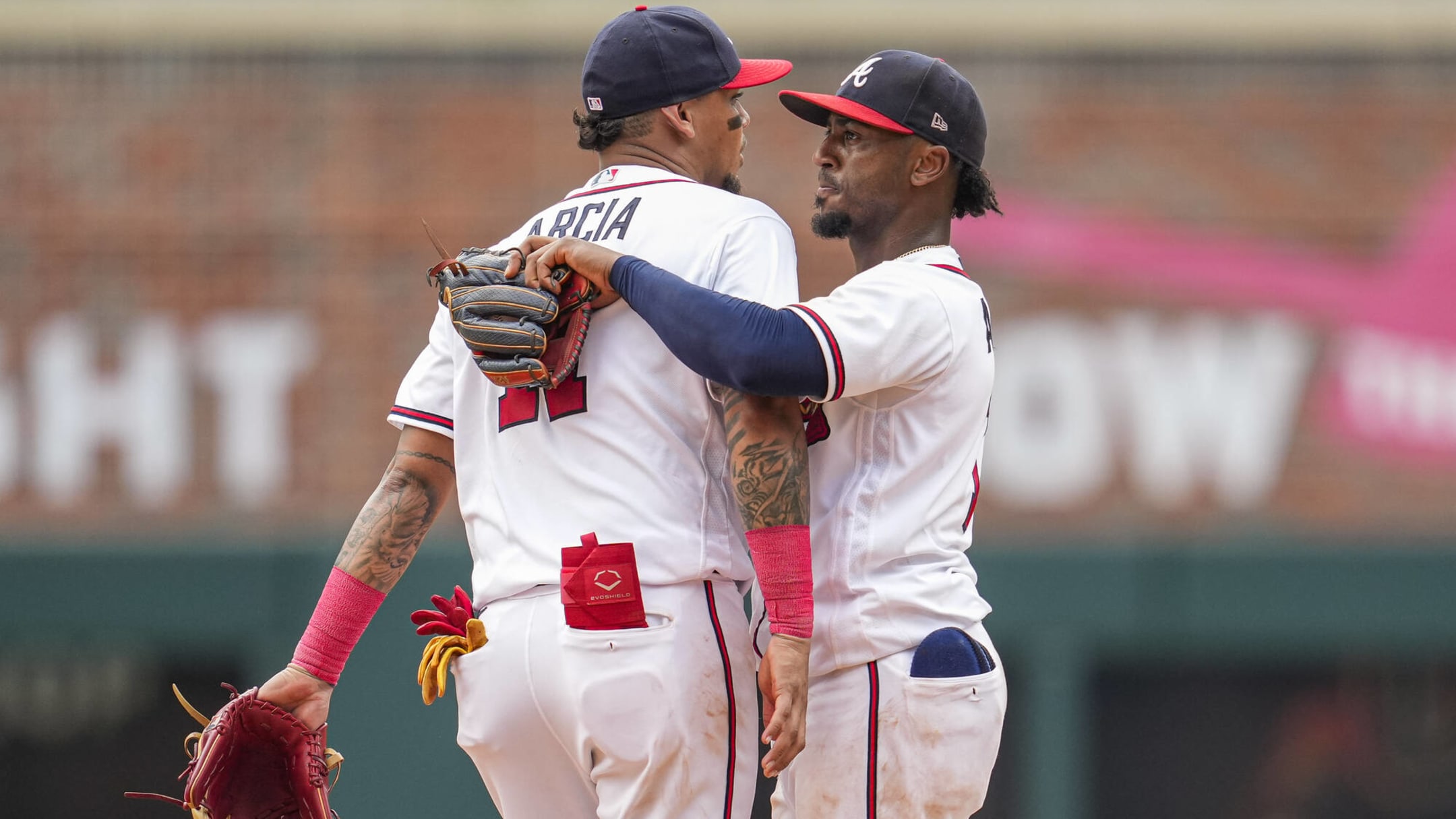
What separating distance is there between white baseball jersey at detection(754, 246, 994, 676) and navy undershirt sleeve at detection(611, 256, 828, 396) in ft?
0.25

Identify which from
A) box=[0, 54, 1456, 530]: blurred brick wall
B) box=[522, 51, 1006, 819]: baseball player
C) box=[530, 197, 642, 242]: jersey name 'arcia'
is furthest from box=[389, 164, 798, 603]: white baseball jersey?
box=[0, 54, 1456, 530]: blurred brick wall

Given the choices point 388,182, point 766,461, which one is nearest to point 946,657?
point 766,461

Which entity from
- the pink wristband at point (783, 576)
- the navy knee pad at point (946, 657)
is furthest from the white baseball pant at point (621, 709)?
the navy knee pad at point (946, 657)

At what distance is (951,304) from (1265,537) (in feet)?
20.8

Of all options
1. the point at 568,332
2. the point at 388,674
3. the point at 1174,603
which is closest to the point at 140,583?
the point at 388,674

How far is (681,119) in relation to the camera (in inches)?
145

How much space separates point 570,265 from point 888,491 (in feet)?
2.41

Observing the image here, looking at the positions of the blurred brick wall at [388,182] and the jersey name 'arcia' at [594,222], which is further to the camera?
the blurred brick wall at [388,182]

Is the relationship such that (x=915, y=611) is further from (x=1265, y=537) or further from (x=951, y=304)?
(x=1265, y=537)

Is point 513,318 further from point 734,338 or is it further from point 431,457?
point 431,457

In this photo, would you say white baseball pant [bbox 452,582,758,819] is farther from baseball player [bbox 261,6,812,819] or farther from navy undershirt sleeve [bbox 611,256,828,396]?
navy undershirt sleeve [bbox 611,256,828,396]

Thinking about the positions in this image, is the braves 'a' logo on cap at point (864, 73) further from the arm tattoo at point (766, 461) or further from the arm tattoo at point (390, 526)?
the arm tattoo at point (390, 526)

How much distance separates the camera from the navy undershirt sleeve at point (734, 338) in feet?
10.6

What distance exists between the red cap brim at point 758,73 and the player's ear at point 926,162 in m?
0.31
